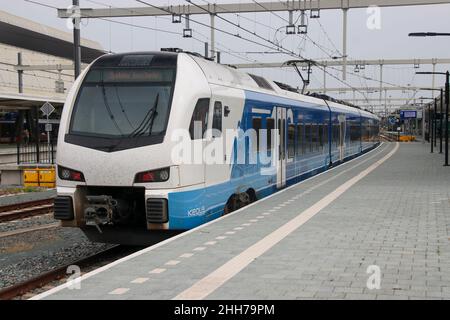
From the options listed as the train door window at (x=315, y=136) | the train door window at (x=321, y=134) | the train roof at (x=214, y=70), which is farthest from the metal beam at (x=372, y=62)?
the train roof at (x=214, y=70)

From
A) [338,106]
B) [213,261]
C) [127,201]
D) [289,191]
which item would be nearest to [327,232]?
[213,261]

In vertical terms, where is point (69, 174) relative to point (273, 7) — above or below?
below

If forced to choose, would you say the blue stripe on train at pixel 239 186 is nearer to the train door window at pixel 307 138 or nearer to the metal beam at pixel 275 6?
the train door window at pixel 307 138

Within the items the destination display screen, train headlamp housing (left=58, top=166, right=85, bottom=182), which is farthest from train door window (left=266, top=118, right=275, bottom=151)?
train headlamp housing (left=58, top=166, right=85, bottom=182)

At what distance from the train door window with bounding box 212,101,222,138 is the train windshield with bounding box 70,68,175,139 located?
3.61ft

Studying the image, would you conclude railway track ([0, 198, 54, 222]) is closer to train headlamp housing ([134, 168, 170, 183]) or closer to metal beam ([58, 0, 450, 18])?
train headlamp housing ([134, 168, 170, 183])

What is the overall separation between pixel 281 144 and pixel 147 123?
621 centimetres

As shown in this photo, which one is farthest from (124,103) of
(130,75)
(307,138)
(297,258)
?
(307,138)

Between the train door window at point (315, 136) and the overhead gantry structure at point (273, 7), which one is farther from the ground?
the overhead gantry structure at point (273, 7)

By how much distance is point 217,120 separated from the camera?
986 cm

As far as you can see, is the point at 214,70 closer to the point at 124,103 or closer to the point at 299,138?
the point at 124,103

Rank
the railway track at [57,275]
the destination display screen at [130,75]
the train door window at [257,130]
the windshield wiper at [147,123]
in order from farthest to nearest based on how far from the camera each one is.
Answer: the train door window at [257,130] → the destination display screen at [130,75] → the windshield wiper at [147,123] → the railway track at [57,275]

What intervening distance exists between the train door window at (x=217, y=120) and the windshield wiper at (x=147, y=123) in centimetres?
122

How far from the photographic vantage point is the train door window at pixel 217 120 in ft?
31.9
